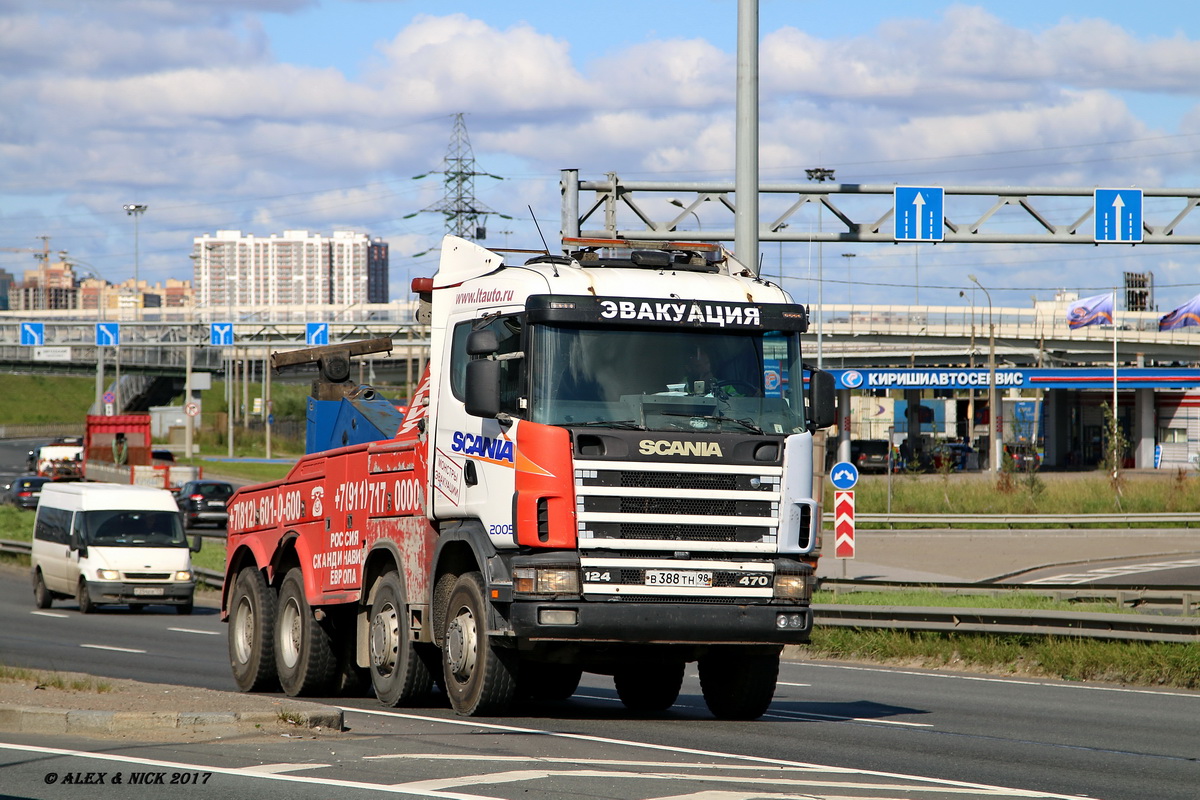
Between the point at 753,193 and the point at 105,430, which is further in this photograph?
the point at 105,430

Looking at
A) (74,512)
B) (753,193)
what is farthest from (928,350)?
(753,193)

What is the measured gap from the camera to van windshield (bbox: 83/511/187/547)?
98.2 feet

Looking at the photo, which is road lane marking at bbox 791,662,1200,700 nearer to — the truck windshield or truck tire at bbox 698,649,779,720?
truck tire at bbox 698,649,779,720

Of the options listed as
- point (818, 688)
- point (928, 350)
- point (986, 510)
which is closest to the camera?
point (818, 688)

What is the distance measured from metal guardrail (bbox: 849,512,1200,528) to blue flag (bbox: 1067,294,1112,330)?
39.1m

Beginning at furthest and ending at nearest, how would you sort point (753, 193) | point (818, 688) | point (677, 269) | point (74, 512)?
point (74, 512)
point (753, 193)
point (818, 688)
point (677, 269)

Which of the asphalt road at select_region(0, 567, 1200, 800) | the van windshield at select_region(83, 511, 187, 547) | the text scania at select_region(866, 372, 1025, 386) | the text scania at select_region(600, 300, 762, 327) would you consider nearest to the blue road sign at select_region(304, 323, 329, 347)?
the van windshield at select_region(83, 511, 187, 547)

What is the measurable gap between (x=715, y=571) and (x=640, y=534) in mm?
634

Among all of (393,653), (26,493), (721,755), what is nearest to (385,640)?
(393,653)

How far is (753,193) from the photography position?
18281 mm

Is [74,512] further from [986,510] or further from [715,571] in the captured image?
[986,510]

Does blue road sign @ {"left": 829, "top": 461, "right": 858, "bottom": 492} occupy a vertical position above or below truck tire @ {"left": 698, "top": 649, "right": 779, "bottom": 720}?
above

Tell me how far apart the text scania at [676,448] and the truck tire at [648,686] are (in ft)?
11.1

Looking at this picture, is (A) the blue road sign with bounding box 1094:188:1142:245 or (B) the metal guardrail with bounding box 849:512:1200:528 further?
(B) the metal guardrail with bounding box 849:512:1200:528
